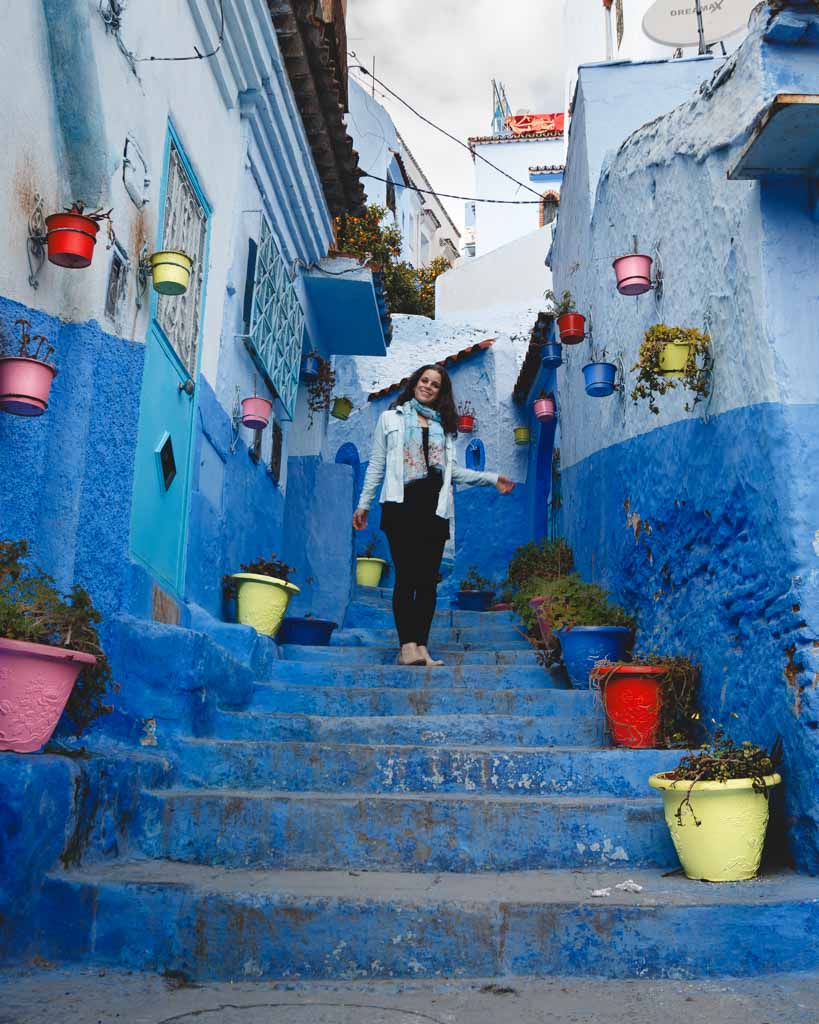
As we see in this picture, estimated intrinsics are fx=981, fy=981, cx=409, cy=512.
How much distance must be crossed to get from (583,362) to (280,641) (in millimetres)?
3329

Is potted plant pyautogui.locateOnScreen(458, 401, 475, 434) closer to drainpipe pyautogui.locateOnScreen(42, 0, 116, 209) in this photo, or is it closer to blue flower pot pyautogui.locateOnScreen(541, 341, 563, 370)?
blue flower pot pyautogui.locateOnScreen(541, 341, 563, 370)

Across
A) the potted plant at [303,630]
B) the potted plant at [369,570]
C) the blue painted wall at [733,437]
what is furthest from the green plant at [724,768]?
the potted plant at [369,570]

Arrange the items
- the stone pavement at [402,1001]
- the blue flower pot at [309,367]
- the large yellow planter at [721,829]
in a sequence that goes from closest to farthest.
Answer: the stone pavement at [402,1001]
the large yellow planter at [721,829]
the blue flower pot at [309,367]

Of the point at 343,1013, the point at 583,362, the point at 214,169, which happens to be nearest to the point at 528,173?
the point at 583,362

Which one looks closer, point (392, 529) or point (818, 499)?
point (818, 499)

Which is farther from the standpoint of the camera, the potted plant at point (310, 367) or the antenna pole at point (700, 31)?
the potted plant at point (310, 367)

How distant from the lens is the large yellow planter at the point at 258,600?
20.9 ft

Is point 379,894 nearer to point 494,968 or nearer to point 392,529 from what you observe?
point 494,968

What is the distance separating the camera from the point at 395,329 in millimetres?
16859

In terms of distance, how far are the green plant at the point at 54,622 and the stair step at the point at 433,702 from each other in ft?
4.64

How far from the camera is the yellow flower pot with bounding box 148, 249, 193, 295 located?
4.60m

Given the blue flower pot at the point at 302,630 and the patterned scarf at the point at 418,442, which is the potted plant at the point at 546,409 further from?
the patterned scarf at the point at 418,442

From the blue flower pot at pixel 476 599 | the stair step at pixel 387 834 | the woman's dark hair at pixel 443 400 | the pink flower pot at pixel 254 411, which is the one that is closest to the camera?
the stair step at pixel 387 834

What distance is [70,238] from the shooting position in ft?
12.5
